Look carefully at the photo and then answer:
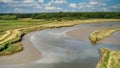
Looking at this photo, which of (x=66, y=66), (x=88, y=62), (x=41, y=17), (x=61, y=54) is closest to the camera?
A: (x=66, y=66)

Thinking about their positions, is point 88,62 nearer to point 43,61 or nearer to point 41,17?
point 43,61

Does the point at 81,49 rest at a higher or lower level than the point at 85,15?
higher

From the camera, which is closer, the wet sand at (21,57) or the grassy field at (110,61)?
the grassy field at (110,61)

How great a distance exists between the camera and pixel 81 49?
36.0 m

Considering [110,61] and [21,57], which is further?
[21,57]

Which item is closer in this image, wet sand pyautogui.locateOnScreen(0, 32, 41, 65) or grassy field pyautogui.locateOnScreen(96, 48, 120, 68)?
grassy field pyautogui.locateOnScreen(96, 48, 120, 68)

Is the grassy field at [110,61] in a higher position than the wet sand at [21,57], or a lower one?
higher

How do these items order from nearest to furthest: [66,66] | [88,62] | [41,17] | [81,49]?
[66,66]
[88,62]
[81,49]
[41,17]

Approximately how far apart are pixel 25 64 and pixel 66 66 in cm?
517

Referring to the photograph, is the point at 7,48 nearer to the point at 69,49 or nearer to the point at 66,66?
the point at 69,49

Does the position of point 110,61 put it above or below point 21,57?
above

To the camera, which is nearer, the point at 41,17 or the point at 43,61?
the point at 43,61

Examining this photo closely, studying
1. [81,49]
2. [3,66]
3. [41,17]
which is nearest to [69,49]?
[81,49]

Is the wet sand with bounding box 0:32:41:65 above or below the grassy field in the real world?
below
